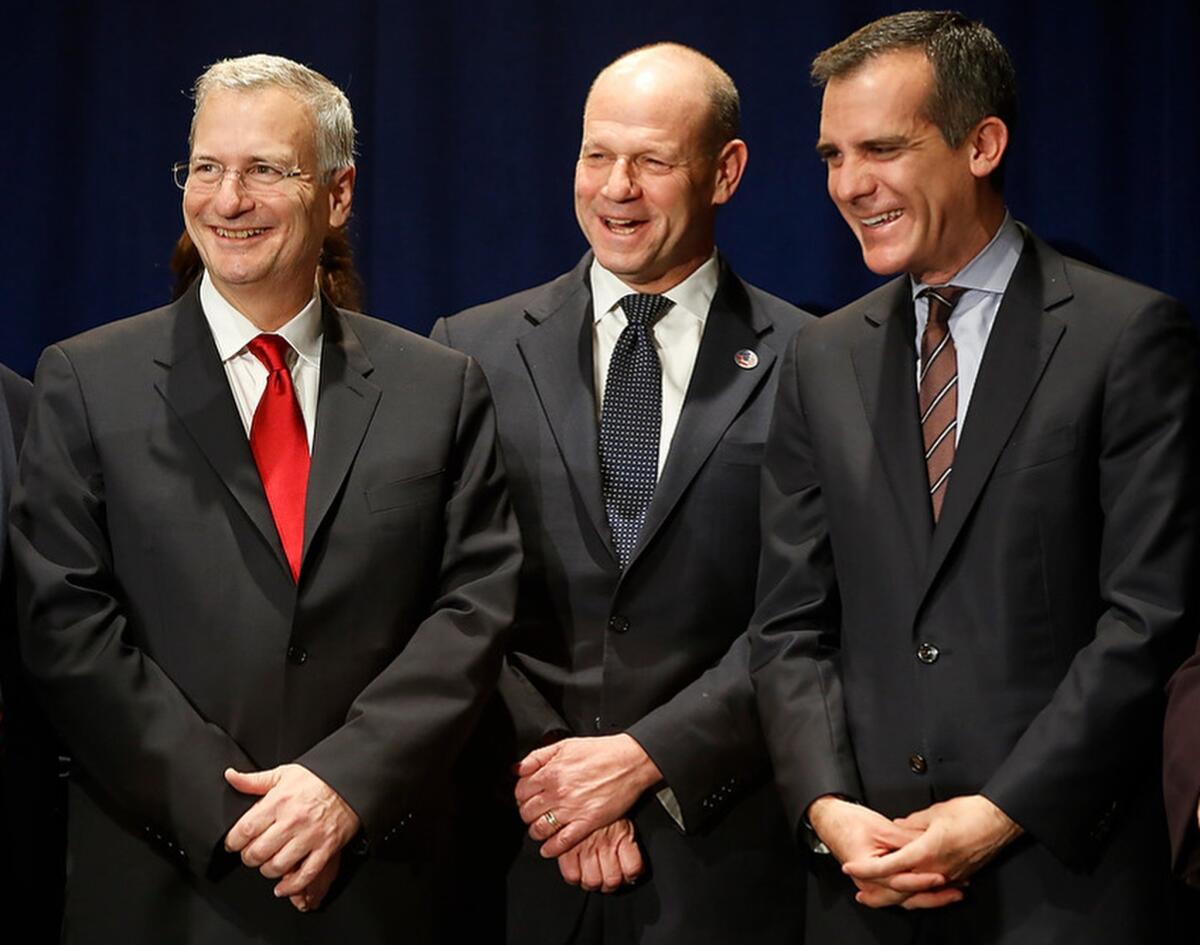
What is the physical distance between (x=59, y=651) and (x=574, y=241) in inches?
59.4

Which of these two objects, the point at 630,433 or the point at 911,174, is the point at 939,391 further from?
the point at 630,433

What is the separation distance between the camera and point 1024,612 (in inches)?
102

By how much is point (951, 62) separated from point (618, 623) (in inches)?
41.6

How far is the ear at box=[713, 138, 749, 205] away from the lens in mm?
3346

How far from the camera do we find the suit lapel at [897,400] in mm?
2672

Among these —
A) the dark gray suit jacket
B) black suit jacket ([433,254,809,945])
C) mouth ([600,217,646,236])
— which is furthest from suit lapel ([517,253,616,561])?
the dark gray suit jacket

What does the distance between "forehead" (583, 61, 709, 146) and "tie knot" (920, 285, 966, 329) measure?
683 millimetres

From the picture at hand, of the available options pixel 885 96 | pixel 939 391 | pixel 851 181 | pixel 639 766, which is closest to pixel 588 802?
pixel 639 766

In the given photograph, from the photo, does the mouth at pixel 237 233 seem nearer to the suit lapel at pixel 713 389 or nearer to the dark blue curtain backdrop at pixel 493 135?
the suit lapel at pixel 713 389

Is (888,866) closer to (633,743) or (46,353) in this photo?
(633,743)

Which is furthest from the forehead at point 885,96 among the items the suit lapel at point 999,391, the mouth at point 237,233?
the mouth at point 237,233

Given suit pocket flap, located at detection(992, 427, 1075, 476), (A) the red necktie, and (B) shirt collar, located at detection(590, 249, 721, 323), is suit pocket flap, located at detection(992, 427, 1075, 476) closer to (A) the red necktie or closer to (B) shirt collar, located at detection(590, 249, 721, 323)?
(B) shirt collar, located at detection(590, 249, 721, 323)

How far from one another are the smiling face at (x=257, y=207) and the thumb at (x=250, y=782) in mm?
758

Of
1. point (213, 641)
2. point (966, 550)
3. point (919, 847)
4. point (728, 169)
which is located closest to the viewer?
point (919, 847)
